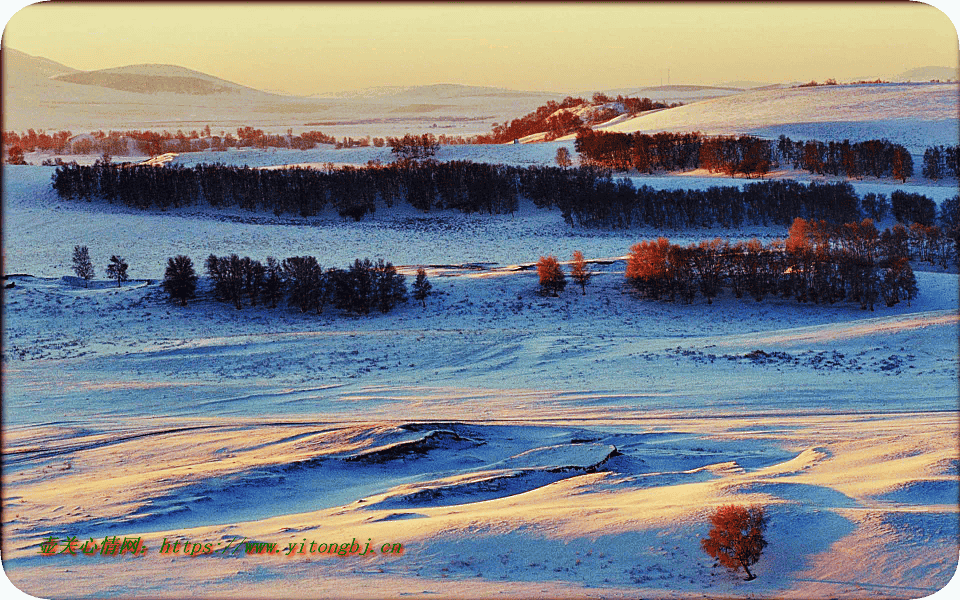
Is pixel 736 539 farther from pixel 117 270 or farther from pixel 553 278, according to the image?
pixel 117 270

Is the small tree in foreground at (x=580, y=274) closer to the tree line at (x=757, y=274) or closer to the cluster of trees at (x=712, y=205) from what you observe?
the tree line at (x=757, y=274)

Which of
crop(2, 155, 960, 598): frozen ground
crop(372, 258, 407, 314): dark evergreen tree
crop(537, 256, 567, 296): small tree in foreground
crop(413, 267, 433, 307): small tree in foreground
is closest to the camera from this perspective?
crop(2, 155, 960, 598): frozen ground

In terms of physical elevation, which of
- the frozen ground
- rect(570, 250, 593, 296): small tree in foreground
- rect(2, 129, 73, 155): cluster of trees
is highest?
rect(2, 129, 73, 155): cluster of trees

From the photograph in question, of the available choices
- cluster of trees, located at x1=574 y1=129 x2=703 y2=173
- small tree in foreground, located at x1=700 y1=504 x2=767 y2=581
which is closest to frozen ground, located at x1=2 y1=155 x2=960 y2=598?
small tree in foreground, located at x1=700 y1=504 x2=767 y2=581

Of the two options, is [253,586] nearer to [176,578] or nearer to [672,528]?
[176,578]

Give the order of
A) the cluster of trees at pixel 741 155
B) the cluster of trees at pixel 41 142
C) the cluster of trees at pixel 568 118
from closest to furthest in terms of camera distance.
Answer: the cluster of trees at pixel 741 155 < the cluster of trees at pixel 41 142 < the cluster of trees at pixel 568 118

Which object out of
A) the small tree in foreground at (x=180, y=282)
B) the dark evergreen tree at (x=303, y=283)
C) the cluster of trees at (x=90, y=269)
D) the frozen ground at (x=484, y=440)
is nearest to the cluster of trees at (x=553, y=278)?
the frozen ground at (x=484, y=440)

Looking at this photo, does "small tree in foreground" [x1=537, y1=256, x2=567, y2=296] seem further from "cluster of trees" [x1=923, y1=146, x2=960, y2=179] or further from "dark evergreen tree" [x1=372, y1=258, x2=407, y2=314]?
"cluster of trees" [x1=923, y1=146, x2=960, y2=179]

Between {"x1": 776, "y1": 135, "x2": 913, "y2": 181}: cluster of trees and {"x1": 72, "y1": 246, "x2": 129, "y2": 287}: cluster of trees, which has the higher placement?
{"x1": 776, "y1": 135, "x2": 913, "y2": 181}: cluster of trees
